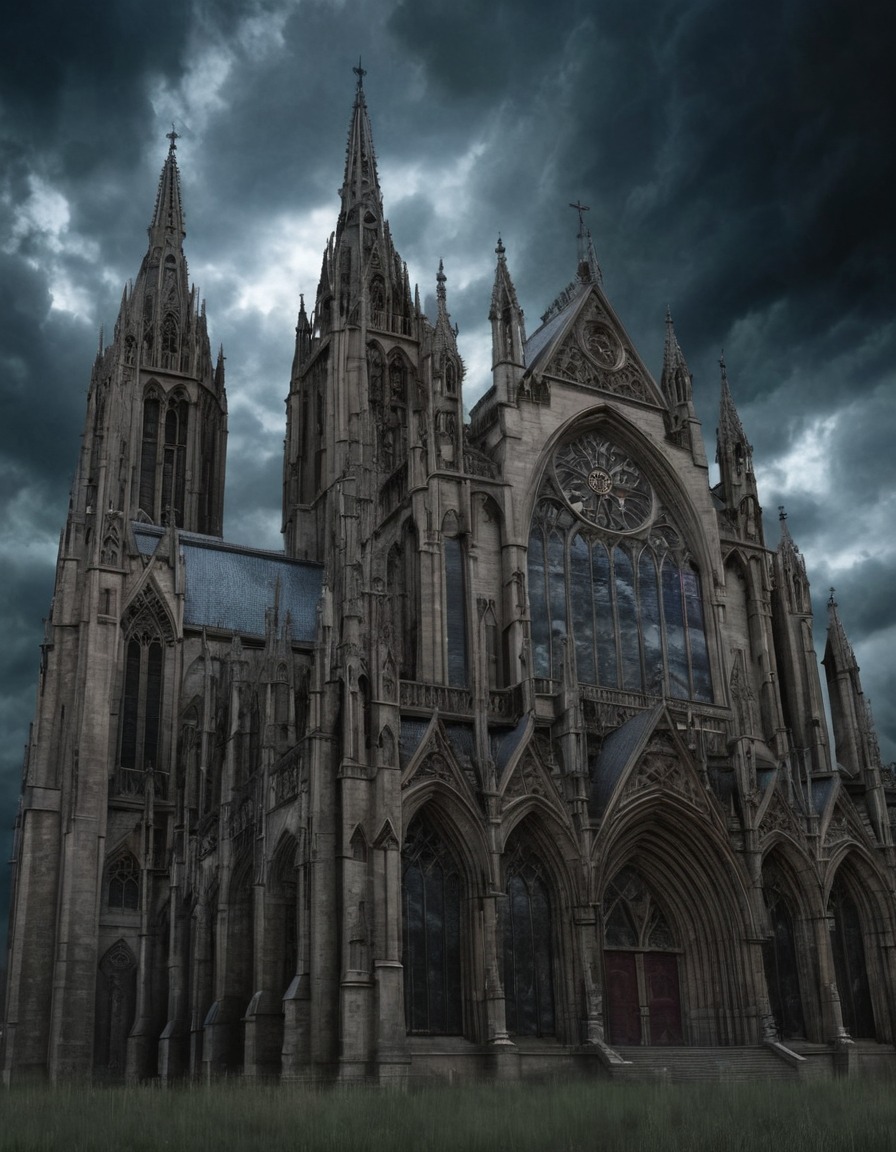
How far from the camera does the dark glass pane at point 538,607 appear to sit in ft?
132

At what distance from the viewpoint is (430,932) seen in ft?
104

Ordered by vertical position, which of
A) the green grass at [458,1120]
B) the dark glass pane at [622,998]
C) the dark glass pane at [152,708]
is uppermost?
the dark glass pane at [152,708]

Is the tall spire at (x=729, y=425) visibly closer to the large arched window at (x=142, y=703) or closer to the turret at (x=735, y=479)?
the turret at (x=735, y=479)

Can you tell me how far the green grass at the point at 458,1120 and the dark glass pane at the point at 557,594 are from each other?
1761cm

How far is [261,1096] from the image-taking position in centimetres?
2250

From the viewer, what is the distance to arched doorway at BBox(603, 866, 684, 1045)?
112ft

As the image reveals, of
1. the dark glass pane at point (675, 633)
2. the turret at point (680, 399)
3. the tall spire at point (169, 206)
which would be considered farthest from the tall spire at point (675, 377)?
the tall spire at point (169, 206)

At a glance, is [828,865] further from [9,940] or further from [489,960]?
[9,940]

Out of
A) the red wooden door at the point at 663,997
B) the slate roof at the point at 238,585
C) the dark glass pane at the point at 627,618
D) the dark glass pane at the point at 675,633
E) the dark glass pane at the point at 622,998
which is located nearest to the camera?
the dark glass pane at the point at 622,998

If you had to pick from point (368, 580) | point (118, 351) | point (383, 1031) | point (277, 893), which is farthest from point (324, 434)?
point (383, 1031)

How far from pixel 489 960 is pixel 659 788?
6881mm

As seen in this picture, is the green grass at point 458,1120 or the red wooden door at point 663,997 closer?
the green grass at point 458,1120

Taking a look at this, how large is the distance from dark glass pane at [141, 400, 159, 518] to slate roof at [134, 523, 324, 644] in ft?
35.4

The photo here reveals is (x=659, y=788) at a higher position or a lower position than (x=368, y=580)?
lower
